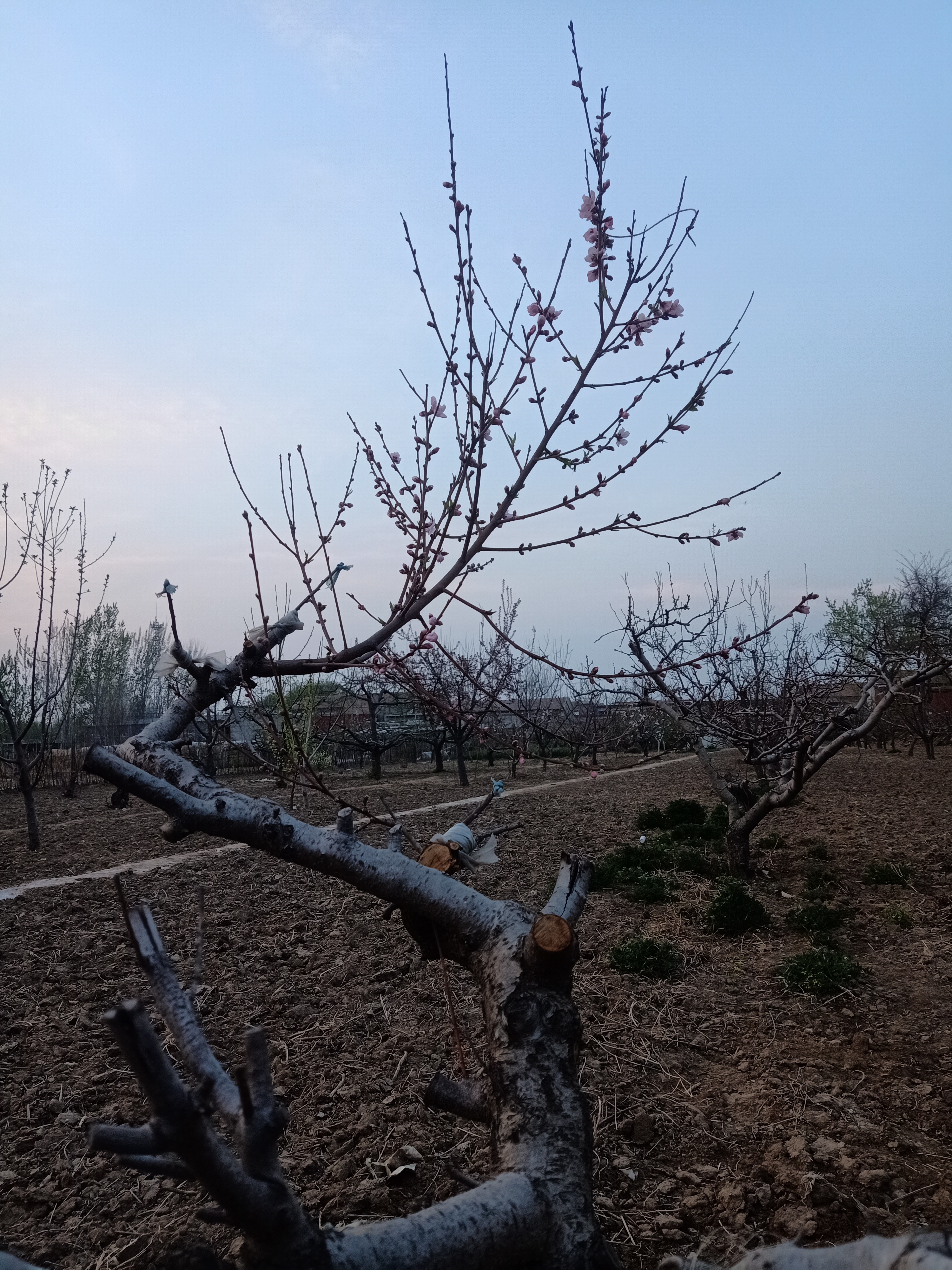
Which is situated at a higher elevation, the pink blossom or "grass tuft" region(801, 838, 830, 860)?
the pink blossom

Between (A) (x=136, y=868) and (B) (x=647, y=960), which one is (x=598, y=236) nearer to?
(B) (x=647, y=960)

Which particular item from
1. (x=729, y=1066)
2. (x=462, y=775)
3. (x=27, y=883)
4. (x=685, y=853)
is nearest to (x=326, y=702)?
(x=462, y=775)

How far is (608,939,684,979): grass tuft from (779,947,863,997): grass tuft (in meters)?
0.49

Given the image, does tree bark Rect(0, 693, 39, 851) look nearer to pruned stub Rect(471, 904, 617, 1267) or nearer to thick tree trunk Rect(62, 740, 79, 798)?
thick tree trunk Rect(62, 740, 79, 798)

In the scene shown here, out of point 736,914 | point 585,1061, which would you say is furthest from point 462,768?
point 585,1061

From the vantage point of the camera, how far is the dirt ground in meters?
2.08

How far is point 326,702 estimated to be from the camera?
15.6 metres

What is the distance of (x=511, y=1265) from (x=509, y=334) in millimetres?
2324

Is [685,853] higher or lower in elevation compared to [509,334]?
lower

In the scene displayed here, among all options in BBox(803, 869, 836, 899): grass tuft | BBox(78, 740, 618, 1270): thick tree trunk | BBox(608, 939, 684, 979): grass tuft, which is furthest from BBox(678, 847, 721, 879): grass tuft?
BBox(78, 740, 618, 1270): thick tree trunk

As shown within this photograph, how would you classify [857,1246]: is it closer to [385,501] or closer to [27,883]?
[385,501]

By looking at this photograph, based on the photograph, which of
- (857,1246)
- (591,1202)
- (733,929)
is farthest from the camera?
(733,929)

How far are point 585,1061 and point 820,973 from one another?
3.98 feet

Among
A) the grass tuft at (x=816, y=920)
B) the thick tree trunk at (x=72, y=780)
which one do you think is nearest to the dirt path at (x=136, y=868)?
the grass tuft at (x=816, y=920)
